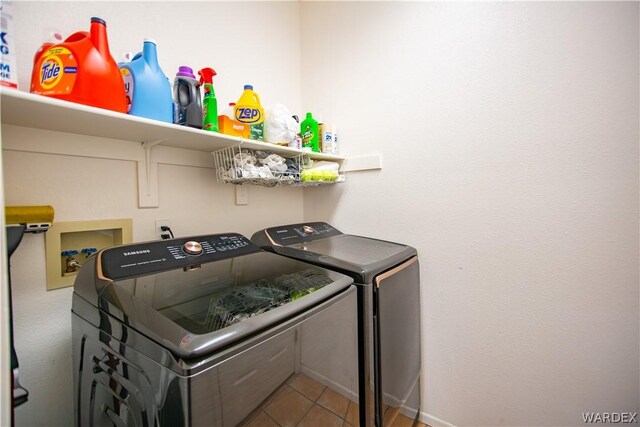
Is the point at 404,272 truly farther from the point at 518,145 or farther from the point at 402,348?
the point at 518,145

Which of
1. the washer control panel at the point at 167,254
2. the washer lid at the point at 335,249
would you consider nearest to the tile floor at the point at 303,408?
the washer lid at the point at 335,249

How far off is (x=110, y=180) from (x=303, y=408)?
3.78ft

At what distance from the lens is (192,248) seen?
1.09 m

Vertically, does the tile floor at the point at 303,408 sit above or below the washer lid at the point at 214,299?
below

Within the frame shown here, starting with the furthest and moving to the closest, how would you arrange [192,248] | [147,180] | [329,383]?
[147,180] < [192,248] < [329,383]

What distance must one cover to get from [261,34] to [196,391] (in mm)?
2058

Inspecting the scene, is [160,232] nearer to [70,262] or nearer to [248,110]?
[70,262]

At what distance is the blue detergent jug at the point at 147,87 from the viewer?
96cm

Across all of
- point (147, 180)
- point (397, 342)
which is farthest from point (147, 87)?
point (397, 342)

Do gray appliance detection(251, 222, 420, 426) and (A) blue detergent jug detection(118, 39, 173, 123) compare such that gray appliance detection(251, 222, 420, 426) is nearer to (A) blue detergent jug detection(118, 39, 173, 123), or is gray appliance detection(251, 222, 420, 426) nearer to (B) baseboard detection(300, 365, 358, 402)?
(B) baseboard detection(300, 365, 358, 402)

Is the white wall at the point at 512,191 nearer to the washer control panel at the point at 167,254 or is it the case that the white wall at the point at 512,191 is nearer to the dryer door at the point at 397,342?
the dryer door at the point at 397,342

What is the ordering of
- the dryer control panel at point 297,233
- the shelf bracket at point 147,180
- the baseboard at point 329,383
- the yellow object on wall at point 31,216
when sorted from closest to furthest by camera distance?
the baseboard at point 329,383
the yellow object on wall at point 31,216
the shelf bracket at point 147,180
the dryer control panel at point 297,233

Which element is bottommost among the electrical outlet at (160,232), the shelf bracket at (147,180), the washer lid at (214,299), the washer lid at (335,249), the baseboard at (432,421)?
the baseboard at (432,421)

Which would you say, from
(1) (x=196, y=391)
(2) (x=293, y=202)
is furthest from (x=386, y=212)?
(1) (x=196, y=391)
